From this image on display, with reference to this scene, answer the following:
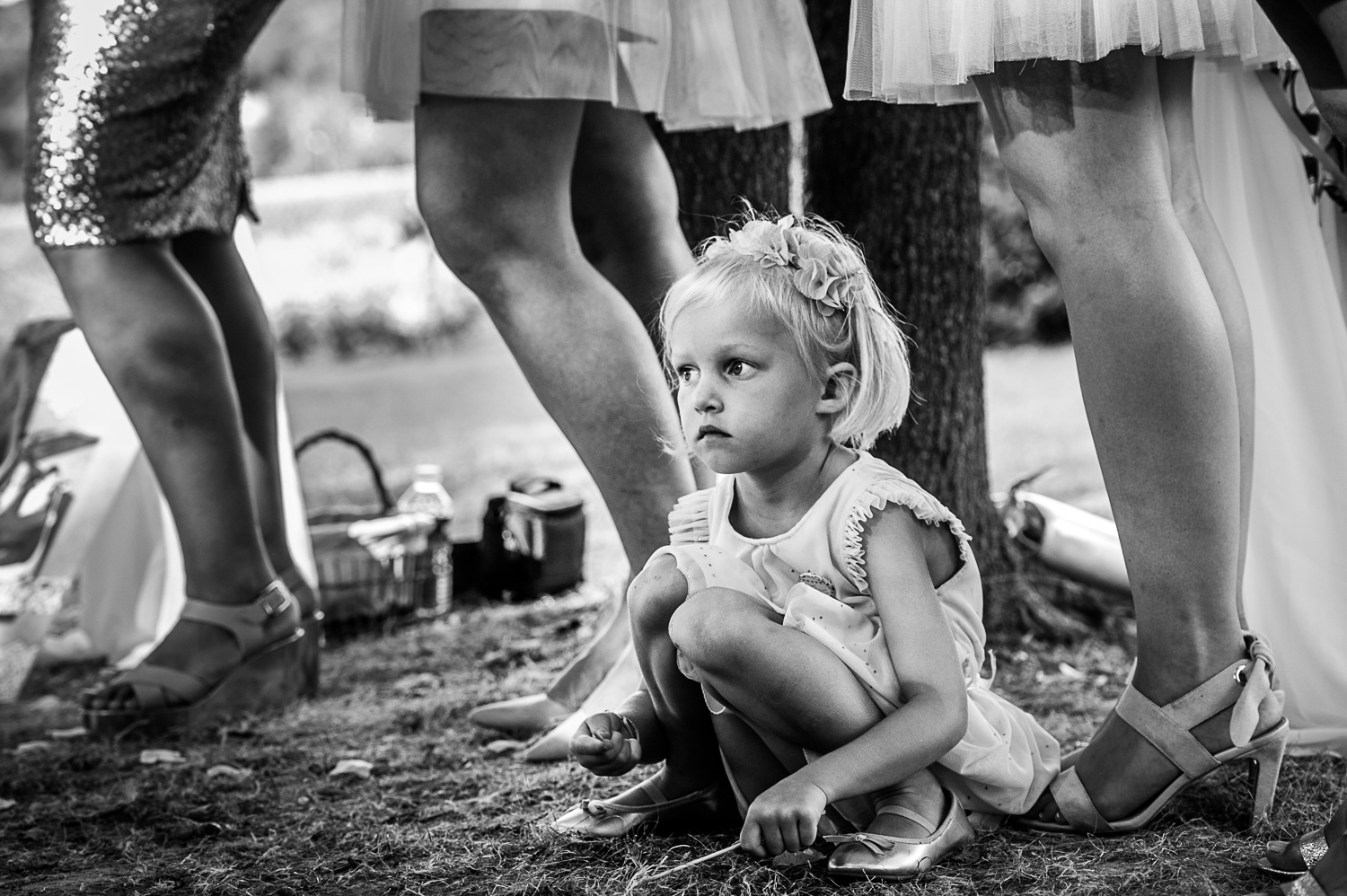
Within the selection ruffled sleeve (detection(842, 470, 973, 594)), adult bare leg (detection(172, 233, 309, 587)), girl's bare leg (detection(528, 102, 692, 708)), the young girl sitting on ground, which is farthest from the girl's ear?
adult bare leg (detection(172, 233, 309, 587))

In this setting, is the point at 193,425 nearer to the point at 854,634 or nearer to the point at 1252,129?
the point at 854,634

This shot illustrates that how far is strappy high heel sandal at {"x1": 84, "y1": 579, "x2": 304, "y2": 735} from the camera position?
246 cm

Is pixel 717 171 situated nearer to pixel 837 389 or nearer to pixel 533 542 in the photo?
pixel 533 542

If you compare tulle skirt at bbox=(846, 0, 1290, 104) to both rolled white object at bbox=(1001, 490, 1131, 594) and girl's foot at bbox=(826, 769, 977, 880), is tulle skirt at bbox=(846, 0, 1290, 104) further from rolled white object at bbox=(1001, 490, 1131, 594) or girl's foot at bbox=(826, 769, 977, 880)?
rolled white object at bbox=(1001, 490, 1131, 594)

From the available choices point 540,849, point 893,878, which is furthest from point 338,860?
point 893,878

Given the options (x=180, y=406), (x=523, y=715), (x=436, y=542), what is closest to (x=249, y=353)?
(x=180, y=406)

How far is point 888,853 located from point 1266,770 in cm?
49

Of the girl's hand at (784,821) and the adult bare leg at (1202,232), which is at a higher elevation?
the adult bare leg at (1202,232)

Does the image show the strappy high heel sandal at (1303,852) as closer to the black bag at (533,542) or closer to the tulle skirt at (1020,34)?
the tulle skirt at (1020,34)

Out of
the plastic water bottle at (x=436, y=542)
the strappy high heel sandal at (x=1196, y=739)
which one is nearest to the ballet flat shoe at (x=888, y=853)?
the strappy high heel sandal at (x=1196, y=739)

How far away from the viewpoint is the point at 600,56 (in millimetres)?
2082

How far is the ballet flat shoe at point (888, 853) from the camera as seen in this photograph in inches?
59.6

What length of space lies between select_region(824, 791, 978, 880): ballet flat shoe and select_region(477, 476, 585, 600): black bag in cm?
212

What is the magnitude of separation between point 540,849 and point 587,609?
174cm
